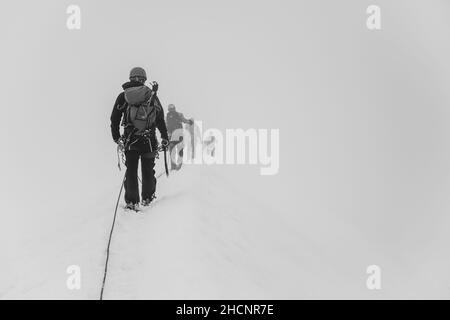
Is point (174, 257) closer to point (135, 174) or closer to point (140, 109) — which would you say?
point (135, 174)

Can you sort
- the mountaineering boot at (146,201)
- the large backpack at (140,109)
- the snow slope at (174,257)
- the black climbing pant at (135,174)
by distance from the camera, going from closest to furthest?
the snow slope at (174,257), the large backpack at (140,109), the black climbing pant at (135,174), the mountaineering boot at (146,201)

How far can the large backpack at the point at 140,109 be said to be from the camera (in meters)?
10.9

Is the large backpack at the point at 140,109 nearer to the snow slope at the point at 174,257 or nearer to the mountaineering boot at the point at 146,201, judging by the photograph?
the mountaineering boot at the point at 146,201

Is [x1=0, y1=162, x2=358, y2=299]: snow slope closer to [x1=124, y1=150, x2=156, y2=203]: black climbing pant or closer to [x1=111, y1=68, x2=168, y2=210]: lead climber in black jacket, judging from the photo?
[x1=124, y1=150, x2=156, y2=203]: black climbing pant

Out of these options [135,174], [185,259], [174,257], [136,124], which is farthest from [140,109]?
[185,259]

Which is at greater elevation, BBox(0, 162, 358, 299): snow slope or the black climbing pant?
the black climbing pant

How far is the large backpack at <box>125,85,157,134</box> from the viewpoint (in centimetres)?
1091

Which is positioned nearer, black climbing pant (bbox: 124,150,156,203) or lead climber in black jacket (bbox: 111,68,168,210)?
lead climber in black jacket (bbox: 111,68,168,210)

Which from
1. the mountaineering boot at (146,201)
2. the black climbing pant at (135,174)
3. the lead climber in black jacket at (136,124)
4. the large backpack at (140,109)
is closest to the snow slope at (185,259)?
the mountaineering boot at (146,201)

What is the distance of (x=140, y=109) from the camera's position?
1106cm

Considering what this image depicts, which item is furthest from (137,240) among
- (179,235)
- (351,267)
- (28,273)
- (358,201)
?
(358,201)

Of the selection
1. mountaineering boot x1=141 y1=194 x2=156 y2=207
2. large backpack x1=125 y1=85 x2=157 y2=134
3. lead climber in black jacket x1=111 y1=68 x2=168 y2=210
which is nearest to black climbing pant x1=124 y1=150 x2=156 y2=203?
lead climber in black jacket x1=111 y1=68 x2=168 y2=210
